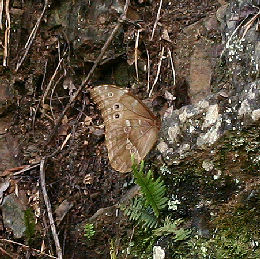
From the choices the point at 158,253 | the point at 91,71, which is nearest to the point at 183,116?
the point at 158,253

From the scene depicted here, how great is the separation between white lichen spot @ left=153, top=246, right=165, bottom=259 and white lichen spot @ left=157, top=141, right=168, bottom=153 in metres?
0.79

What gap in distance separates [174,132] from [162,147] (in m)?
0.17

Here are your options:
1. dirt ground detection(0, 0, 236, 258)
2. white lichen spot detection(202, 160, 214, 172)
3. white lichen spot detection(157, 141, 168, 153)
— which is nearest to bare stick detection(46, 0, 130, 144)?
dirt ground detection(0, 0, 236, 258)

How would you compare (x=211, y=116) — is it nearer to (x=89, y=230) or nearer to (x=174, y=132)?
(x=174, y=132)

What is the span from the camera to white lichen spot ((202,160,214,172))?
11.4ft

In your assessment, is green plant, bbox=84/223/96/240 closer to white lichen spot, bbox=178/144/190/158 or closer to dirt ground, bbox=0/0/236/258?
dirt ground, bbox=0/0/236/258

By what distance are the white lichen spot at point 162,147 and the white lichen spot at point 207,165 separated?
0.44 metres

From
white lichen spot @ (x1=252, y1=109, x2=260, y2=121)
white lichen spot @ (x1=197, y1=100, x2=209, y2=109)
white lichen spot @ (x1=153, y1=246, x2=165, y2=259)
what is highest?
white lichen spot @ (x1=197, y1=100, x2=209, y2=109)

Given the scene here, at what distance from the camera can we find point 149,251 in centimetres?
371

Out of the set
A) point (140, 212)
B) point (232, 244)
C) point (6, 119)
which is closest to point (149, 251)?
point (140, 212)

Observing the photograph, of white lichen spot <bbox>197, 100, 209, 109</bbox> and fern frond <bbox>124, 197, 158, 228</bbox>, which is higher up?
white lichen spot <bbox>197, 100, 209, 109</bbox>

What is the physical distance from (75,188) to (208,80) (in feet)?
5.97

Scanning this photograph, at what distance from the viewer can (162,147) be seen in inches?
155

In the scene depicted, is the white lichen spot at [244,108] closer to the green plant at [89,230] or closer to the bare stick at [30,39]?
the green plant at [89,230]
